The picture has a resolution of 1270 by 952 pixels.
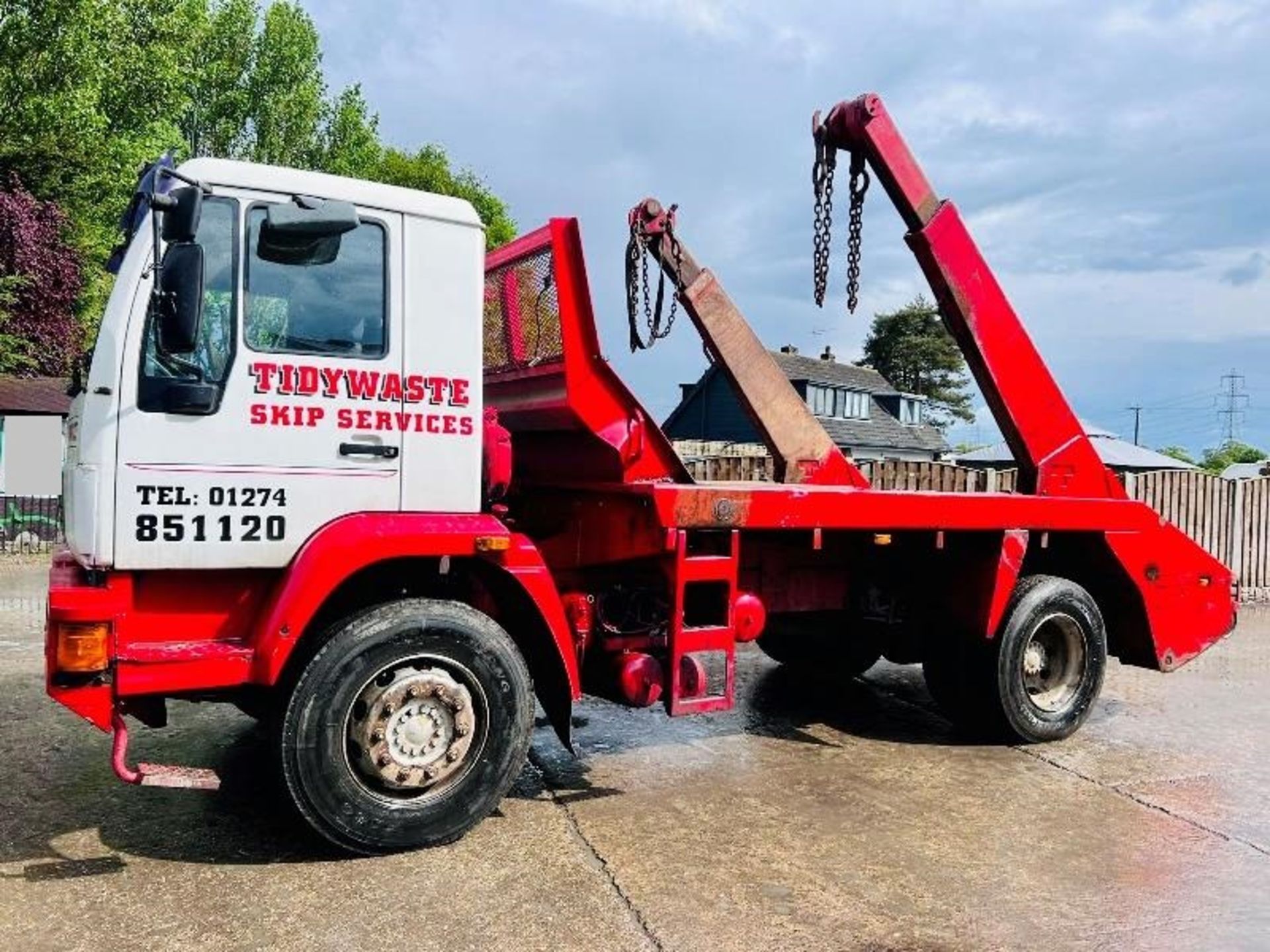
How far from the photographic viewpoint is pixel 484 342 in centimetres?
599

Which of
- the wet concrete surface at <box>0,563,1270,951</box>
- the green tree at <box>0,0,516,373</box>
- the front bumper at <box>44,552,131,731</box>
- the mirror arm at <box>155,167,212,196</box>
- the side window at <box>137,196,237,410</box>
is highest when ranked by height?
the green tree at <box>0,0,516,373</box>

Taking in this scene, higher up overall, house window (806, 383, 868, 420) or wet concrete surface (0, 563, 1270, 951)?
house window (806, 383, 868, 420)

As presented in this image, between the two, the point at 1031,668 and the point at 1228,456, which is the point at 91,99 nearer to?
the point at 1031,668

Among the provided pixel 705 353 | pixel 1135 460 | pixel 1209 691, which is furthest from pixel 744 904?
pixel 1135 460

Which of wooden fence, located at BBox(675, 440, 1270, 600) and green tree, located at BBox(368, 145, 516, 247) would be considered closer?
wooden fence, located at BBox(675, 440, 1270, 600)

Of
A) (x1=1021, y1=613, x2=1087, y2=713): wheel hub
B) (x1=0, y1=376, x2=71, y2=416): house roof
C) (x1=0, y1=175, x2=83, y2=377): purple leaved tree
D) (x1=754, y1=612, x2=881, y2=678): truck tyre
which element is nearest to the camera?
A: (x1=1021, y1=613, x2=1087, y2=713): wheel hub

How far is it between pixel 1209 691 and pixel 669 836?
A: 566 cm

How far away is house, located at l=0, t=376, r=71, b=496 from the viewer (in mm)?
14258

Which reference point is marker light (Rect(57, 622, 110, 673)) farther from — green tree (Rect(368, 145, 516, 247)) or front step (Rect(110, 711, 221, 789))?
green tree (Rect(368, 145, 516, 247))

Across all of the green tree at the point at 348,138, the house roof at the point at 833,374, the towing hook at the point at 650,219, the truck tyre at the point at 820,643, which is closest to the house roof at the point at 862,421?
the house roof at the point at 833,374

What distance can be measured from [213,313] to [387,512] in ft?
3.41

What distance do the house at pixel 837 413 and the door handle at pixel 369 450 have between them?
34401 millimetres

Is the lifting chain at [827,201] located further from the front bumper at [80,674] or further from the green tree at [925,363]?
the green tree at [925,363]

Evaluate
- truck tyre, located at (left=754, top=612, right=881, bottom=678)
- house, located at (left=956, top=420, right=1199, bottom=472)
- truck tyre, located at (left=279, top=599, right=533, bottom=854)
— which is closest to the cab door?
truck tyre, located at (left=279, top=599, right=533, bottom=854)
